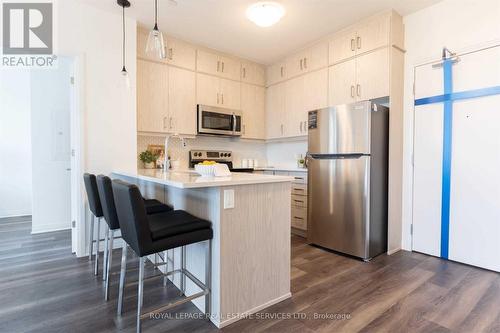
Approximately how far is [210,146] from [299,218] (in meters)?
1.78

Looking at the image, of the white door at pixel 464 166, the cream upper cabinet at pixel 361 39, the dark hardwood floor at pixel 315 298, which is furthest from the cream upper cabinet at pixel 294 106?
the dark hardwood floor at pixel 315 298

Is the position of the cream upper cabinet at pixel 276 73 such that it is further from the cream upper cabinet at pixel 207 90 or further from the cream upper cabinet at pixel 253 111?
the cream upper cabinet at pixel 207 90

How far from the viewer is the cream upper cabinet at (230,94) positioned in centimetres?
404

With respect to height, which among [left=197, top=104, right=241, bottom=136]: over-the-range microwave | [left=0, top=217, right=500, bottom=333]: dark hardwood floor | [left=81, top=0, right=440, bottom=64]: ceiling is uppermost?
[left=81, top=0, right=440, bottom=64]: ceiling

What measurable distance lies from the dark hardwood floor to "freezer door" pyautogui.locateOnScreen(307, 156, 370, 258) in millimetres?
219

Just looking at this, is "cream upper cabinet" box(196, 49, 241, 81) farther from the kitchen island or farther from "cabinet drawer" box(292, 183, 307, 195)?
the kitchen island

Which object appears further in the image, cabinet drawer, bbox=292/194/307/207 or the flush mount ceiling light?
cabinet drawer, bbox=292/194/307/207

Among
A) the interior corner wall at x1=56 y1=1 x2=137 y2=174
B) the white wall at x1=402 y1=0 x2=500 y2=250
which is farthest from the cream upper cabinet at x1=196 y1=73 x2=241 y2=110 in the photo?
the white wall at x1=402 y1=0 x2=500 y2=250

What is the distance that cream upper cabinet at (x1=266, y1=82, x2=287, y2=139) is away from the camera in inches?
168

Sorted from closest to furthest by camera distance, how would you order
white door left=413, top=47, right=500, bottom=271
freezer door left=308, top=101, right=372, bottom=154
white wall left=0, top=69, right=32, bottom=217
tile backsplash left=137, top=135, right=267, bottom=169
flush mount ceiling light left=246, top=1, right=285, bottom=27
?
white door left=413, top=47, right=500, bottom=271, flush mount ceiling light left=246, top=1, right=285, bottom=27, freezer door left=308, top=101, right=372, bottom=154, tile backsplash left=137, top=135, right=267, bottom=169, white wall left=0, top=69, right=32, bottom=217

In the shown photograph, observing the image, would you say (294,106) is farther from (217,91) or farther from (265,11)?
(265,11)

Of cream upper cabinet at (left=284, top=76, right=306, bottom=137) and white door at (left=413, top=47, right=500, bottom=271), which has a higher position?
cream upper cabinet at (left=284, top=76, right=306, bottom=137)

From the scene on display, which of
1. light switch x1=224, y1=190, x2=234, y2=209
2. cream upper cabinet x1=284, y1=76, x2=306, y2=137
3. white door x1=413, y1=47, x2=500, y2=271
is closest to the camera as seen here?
light switch x1=224, y1=190, x2=234, y2=209

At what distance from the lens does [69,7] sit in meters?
2.71
